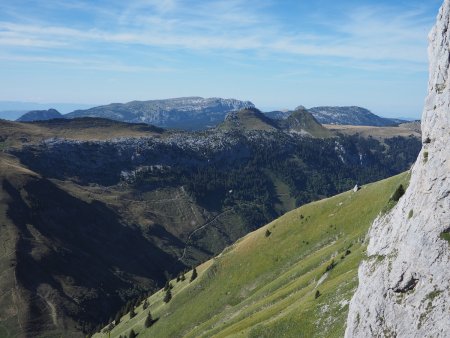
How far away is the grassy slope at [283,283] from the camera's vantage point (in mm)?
67250

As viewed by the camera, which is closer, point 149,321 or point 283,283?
point 283,283

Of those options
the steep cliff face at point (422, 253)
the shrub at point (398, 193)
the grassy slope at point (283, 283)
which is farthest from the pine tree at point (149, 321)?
the steep cliff face at point (422, 253)

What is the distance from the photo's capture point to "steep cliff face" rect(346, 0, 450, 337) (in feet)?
133

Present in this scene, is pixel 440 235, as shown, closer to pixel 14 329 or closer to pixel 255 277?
pixel 255 277

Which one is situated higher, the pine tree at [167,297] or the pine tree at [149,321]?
the pine tree at [167,297]

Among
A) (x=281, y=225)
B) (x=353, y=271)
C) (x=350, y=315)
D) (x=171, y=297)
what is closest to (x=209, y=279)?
(x=171, y=297)

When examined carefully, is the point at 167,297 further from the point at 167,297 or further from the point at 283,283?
the point at 283,283

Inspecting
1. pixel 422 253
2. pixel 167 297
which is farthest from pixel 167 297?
pixel 422 253

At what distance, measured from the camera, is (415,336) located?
40.2 meters

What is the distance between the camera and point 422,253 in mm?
43031

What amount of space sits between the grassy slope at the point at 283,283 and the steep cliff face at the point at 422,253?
37.3 feet

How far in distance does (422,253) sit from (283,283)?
64.5m

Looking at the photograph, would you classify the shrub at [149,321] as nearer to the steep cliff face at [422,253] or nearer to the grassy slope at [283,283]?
the grassy slope at [283,283]

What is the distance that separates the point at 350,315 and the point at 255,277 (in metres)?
73.2
